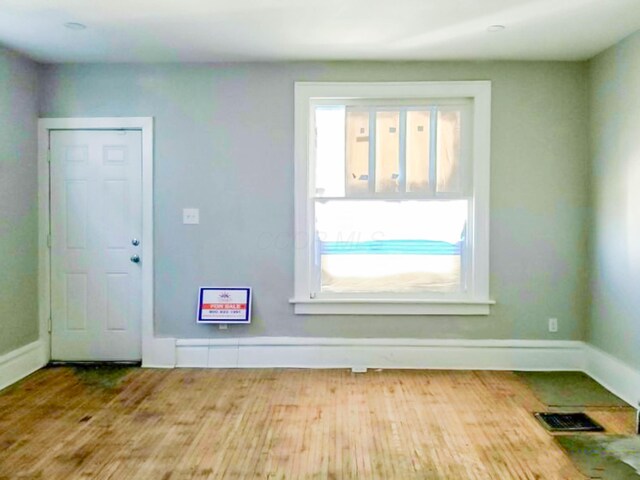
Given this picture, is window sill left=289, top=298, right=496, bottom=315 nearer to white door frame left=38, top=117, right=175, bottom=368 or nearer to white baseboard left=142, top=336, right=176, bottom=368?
white baseboard left=142, top=336, right=176, bottom=368

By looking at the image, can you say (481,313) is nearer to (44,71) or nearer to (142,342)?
(142,342)

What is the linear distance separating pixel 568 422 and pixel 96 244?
12.6ft

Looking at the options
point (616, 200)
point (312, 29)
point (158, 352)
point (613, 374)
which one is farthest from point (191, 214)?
point (613, 374)

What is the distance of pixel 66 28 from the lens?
3.46 m

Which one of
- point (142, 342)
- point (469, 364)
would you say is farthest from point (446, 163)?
point (142, 342)

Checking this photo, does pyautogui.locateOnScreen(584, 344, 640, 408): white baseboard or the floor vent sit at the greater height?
pyautogui.locateOnScreen(584, 344, 640, 408): white baseboard

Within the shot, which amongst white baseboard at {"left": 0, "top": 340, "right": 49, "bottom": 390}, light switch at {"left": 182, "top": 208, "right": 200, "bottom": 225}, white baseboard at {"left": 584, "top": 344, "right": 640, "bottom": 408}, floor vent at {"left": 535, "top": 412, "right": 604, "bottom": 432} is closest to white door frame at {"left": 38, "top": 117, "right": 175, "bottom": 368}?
white baseboard at {"left": 0, "top": 340, "right": 49, "bottom": 390}

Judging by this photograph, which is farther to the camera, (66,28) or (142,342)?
(142,342)

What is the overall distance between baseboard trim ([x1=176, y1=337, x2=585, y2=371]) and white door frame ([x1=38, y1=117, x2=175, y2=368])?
0.19 meters

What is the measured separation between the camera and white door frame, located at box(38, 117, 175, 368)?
4277mm

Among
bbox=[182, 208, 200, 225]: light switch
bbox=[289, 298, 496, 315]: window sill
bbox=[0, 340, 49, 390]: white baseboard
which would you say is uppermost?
bbox=[182, 208, 200, 225]: light switch

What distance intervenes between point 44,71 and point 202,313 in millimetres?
2444

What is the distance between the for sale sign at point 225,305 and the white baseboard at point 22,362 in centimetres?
138

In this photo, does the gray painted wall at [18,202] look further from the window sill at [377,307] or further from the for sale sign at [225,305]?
the window sill at [377,307]
